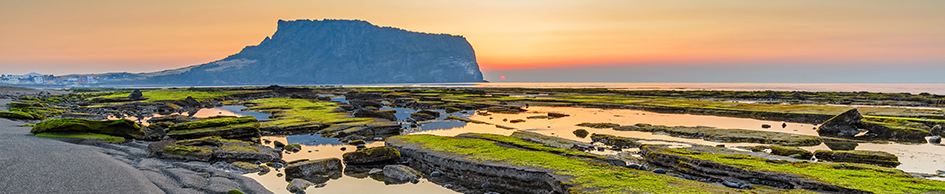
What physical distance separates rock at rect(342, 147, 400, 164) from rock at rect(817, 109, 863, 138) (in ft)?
113

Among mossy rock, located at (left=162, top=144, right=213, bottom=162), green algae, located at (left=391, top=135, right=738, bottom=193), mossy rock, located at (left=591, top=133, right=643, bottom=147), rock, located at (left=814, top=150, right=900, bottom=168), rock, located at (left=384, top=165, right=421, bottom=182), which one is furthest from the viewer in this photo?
mossy rock, located at (left=591, top=133, right=643, bottom=147)

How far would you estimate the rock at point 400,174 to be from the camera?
1800 centimetres

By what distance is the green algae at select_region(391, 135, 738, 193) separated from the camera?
13.6 metres

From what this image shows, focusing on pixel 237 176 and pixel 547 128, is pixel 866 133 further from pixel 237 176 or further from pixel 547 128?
pixel 237 176

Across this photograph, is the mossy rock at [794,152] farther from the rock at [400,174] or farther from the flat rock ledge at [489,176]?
the rock at [400,174]

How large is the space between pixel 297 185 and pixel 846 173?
20180 millimetres

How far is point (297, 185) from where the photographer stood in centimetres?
1598

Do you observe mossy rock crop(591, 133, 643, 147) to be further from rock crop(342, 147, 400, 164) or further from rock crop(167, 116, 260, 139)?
rock crop(167, 116, 260, 139)

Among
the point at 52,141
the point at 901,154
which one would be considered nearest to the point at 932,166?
the point at 901,154

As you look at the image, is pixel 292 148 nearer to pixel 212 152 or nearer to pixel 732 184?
pixel 212 152

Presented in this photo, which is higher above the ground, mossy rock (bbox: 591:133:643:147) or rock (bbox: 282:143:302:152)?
mossy rock (bbox: 591:133:643:147)

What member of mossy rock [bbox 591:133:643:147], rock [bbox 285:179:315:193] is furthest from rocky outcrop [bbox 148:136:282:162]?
mossy rock [bbox 591:133:643:147]

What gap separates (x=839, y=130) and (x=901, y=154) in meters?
10.5

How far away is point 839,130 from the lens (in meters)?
33.6
